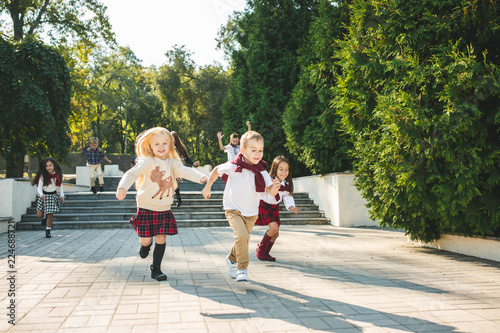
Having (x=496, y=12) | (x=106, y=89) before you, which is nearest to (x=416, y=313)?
(x=496, y=12)

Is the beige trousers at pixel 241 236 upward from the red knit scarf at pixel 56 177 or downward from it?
downward

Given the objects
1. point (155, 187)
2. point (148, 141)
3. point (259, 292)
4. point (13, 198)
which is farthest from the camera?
point (13, 198)

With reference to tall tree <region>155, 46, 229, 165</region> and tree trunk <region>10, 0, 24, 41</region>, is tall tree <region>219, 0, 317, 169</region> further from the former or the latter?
tall tree <region>155, 46, 229, 165</region>

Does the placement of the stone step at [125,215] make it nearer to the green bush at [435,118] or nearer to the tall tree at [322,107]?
the tall tree at [322,107]

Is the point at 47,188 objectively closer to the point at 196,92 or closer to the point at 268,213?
the point at 268,213

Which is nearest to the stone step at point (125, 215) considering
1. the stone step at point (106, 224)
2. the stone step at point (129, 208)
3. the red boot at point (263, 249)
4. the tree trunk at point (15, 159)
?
the stone step at point (129, 208)

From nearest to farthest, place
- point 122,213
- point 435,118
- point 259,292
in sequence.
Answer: point 259,292 → point 435,118 → point 122,213

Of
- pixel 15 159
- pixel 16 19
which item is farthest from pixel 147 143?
pixel 16 19

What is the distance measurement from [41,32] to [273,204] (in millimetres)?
20697

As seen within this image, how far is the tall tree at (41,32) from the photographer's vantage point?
14820mm

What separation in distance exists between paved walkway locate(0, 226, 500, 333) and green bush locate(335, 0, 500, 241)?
2.89 ft

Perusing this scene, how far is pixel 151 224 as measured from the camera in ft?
15.6

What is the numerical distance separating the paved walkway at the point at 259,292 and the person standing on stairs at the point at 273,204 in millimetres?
307

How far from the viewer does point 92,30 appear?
73.8 ft
